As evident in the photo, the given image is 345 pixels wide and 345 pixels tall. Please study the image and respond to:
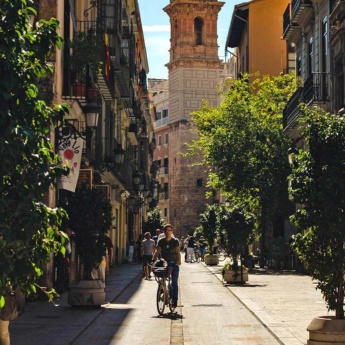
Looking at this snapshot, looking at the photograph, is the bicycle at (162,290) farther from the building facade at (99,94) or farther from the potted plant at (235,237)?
the potted plant at (235,237)

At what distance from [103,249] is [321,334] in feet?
27.1

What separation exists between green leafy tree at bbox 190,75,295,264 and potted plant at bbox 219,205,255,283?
1025 centimetres

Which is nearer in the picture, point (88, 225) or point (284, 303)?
point (88, 225)

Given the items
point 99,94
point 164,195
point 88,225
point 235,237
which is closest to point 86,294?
point 88,225

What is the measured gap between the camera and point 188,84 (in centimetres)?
9062

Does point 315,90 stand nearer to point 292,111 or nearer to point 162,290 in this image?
point 292,111

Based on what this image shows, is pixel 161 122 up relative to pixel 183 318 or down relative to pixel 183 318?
up

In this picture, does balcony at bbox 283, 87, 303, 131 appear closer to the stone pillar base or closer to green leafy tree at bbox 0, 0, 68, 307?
the stone pillar base

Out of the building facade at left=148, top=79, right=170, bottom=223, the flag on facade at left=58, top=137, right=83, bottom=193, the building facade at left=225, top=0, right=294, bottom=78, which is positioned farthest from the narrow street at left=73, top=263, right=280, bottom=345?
the building facade at left=148, top=79, right=170, bottom=223

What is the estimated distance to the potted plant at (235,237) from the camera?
2770 centimetres

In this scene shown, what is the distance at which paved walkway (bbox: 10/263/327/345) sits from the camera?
1336 cm

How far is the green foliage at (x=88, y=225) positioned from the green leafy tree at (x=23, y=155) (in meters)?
11.0

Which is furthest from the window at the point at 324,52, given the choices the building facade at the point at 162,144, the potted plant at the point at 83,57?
the building facade at the point at 162,144

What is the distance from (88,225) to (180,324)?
3.82 m
